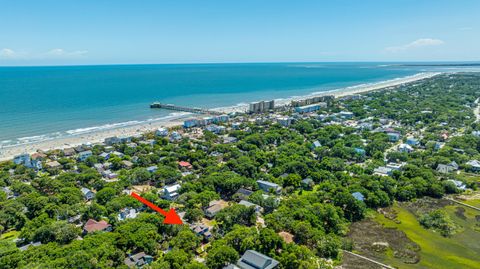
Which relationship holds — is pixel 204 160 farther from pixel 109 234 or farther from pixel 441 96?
pixel 441 96

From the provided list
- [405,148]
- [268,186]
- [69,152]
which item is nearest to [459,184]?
[405,148]

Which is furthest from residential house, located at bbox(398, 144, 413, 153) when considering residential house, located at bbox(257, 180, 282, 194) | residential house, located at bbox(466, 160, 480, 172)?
residential house, located at bbox(257, 180, 282, 194)

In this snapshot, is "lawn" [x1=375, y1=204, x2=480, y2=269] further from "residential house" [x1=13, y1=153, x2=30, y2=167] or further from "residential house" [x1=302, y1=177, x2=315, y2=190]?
"residential house" [x1=13, y1=153, x2=30, y2=167]

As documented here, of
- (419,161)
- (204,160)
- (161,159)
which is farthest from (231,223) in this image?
(419,161)

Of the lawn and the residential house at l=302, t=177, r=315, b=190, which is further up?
the residential house at l=302, t=177, r=315, b=190

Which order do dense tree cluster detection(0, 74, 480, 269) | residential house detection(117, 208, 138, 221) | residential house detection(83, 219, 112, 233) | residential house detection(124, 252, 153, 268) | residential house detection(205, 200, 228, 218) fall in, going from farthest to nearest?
residential house detection(205, 200, 228, 218), residential house detection(117, 208, 138, 221), residential house detection(83, 219, 112, 233), dense tree cluster detection(0, 74, 480, 269), residential house detection(124, 252, 153, 268)
